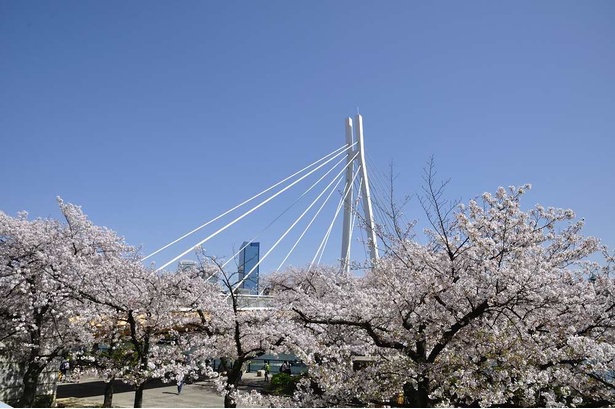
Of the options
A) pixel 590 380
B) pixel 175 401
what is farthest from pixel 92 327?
pixel 590 380

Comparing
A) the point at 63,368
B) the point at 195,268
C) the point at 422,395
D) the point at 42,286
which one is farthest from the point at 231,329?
the point at 63,368

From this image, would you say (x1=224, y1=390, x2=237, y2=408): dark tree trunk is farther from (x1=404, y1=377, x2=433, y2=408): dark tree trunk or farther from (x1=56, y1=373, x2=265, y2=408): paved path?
(x1=56, y1=373, x2=265, y2=408): paved path

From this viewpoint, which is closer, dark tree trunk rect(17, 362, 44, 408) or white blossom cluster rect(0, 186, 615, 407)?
white blossom cluster rect(0, 186, 615, 407)

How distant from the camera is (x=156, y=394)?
587 inches

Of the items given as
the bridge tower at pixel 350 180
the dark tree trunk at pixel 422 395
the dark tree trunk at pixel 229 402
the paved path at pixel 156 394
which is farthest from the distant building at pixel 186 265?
the bridge tower at pixel 350 180

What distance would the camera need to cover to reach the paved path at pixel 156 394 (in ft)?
42.4

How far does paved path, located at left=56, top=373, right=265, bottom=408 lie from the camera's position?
42.4 feet

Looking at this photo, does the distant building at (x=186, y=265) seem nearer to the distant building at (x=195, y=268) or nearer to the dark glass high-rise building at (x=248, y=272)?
the distant building at (x=195, y=268)

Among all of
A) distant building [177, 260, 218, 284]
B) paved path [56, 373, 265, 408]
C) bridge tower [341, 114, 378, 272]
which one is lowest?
paved path [56, 373, 265, 408]

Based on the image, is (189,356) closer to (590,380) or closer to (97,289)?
(97,289)

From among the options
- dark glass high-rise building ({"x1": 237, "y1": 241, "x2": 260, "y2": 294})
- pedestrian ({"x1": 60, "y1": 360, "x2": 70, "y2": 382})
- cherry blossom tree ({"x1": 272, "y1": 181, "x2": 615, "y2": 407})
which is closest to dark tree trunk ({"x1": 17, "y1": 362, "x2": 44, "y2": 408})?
dark glass high-rise building ({"x1": 237, "y1": 241, "x2": 260, "y2": 294})

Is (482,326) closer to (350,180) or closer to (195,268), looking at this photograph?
(195,268)

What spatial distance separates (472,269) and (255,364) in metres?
21.2

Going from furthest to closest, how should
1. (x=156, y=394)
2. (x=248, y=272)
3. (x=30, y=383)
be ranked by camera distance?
1. (x=248, y=272)
2. (x=156, y=394)
3. (x=30, y=383)
